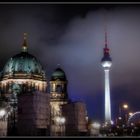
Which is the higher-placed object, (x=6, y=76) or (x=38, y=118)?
(x=6, y=76)

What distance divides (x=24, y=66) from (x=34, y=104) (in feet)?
99.6

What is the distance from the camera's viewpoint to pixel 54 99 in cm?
7888

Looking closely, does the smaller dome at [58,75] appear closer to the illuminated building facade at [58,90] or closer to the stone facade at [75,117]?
the illuminated building facade at [58,90]


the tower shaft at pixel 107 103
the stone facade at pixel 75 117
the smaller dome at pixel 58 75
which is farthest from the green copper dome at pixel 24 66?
the tower shaft at pixel 107 103

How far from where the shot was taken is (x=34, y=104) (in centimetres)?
5144

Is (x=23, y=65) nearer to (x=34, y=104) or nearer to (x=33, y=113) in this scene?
(x=34, y=104)

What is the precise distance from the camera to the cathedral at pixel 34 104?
49156mm

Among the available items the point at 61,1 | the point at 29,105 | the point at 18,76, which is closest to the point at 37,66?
the point at 18,76

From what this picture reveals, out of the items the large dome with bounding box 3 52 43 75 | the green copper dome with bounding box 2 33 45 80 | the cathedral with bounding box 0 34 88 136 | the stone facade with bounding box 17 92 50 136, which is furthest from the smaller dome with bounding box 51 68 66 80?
the stone facade with bounding box 17 92 50 136

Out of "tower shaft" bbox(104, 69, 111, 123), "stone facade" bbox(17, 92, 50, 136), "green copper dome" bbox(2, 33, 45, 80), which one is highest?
"green copper dome" bbox(2, 33, 45, 80)

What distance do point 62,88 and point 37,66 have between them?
718cm

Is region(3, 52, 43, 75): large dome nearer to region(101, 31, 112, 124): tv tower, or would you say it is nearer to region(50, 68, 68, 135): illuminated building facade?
region(50, 68, 68, 135): illuminated building facade

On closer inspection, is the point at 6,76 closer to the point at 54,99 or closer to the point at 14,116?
the point at 54,99

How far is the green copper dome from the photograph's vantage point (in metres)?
79.2
